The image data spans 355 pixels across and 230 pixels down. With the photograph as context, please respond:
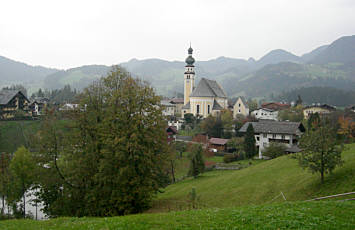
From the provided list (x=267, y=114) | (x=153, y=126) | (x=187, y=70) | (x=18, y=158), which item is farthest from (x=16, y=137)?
(x=267, y=114)

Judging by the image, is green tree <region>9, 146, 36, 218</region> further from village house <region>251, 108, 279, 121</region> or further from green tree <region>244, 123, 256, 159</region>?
village house <region>251, 108, 279, 121</region>

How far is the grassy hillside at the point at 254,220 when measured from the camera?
1023cm

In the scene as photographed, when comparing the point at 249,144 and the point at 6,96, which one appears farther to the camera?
the point at 6,96

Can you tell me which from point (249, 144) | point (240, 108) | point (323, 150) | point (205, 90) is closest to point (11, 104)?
point (205, 90)

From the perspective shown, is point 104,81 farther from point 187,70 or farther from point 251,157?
point 187,70

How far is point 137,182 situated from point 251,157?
32114 mm

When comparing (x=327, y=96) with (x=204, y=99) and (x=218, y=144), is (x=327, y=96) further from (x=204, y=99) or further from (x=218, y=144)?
(x=218, y=144)

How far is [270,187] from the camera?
2316 cm

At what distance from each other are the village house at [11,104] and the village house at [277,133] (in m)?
57.9

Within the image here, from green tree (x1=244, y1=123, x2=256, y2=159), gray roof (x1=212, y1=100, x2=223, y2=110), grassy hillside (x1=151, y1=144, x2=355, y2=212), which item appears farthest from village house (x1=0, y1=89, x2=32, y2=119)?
grassy hillside (x1=151, y1=144, x2=355, y2=212)

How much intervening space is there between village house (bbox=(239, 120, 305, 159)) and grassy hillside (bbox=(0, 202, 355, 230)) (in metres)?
34.0

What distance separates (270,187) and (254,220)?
43.5 ft

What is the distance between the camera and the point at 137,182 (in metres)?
19.4

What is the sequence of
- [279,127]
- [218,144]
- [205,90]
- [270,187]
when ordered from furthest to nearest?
[205,90]
[218,144]
[279,127]
[270,187]
